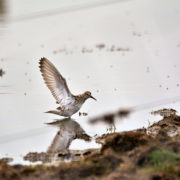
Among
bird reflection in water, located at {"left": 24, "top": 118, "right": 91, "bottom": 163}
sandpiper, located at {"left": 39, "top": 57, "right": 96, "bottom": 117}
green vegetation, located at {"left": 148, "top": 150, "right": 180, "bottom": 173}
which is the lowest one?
green vegetation, located at {"left": 148, "top": 150, "right": 180, "bottom": 173}

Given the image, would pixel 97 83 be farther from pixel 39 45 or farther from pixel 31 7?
pixel 31 7

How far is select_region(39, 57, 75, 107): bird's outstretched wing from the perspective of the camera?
33.4ft

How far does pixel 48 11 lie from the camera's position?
19.7 m

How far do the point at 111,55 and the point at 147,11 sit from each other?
15.8 feet

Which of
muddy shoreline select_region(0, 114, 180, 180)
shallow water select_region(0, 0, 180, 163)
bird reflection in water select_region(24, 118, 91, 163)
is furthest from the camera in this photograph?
shallow water select_region(0, 0, 180, 163)

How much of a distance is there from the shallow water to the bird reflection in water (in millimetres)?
131

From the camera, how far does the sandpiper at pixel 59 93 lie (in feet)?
33.5

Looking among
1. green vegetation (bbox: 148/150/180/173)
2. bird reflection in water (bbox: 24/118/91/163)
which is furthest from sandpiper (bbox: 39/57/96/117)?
green vegetation (bbox: 148/150/180/173)

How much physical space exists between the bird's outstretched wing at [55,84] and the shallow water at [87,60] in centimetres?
46

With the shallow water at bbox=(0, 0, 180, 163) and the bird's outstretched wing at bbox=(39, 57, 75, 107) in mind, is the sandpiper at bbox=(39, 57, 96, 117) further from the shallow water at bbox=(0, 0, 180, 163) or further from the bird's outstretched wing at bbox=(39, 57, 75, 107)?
the shallow water at bbox=(0, 0, 180, 163)

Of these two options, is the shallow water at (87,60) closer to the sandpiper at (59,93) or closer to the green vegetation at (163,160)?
the sandpiper at (59,93)

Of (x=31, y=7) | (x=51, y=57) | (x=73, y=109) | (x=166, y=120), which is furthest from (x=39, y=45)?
(x=166, y=120)

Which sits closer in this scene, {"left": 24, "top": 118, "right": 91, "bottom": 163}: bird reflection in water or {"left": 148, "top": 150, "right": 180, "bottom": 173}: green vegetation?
{"left": 148, "top": 150, "right": 180, "bottom": 173}: green vegetation

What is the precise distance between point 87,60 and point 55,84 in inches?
181
